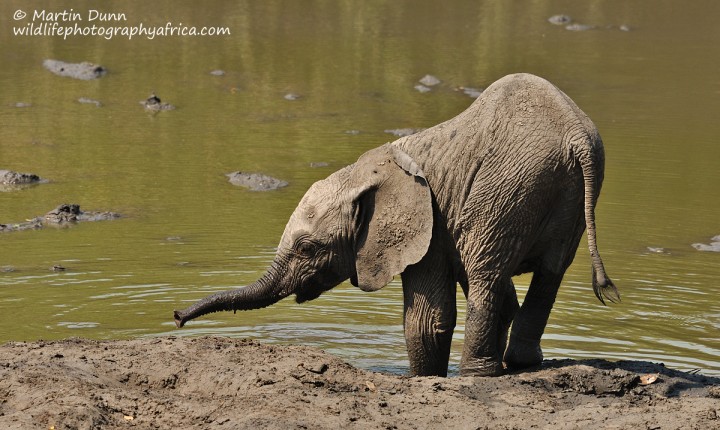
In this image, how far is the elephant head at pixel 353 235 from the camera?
799 cm

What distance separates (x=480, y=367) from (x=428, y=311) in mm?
462

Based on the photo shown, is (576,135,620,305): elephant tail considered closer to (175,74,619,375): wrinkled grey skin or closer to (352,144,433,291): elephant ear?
(175,74,619,375): wrinkled grey skin

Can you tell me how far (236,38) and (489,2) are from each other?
688 centimetres

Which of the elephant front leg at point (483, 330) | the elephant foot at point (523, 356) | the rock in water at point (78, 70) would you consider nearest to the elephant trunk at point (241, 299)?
the elephant front leg at point (483, 330)

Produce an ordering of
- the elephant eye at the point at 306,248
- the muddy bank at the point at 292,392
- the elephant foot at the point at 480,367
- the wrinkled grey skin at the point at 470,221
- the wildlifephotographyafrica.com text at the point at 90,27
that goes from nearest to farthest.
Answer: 1. the muddy bank at the point at 292,392
2. the wrinkled grey skin at the point at 470,221
3. the elephant foot at the point at 480,367
4. the elephant eye at the point at 306,248
5. the wildlifephotographyafrica.com text at the point at 90,27

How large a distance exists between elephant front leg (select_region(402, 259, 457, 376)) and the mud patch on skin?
23.1 ft

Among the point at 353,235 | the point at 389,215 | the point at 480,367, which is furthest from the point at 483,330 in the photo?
the point at 353,235

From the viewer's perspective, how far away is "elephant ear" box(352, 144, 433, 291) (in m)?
7.95

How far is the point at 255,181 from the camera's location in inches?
603

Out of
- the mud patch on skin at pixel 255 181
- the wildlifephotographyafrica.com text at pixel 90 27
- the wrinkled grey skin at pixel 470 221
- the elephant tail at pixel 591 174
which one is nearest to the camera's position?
the elephant tail at pixel 591 174

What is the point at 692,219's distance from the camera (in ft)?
46.3

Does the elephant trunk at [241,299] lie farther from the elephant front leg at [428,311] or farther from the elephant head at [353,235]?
the elephant front leg at [428,311]

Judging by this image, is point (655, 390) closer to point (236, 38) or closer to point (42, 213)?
point (42, 213)

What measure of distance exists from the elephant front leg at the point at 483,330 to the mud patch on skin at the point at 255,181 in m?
7.25
